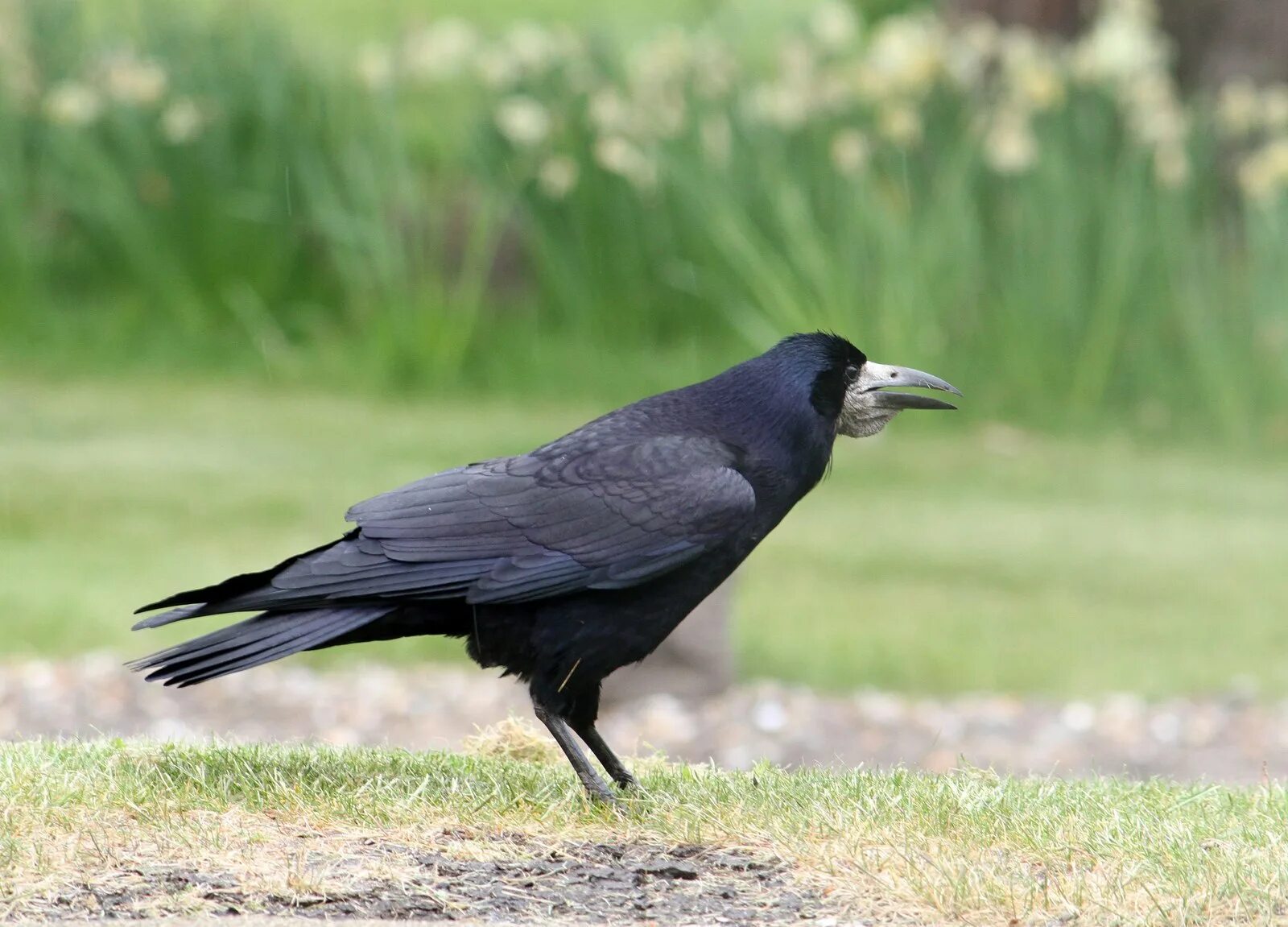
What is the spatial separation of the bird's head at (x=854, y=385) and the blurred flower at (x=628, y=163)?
4.48m

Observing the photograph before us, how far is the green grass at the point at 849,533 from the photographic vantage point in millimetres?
6230

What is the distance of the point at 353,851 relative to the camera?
3.10m

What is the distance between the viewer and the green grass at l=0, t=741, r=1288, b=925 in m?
2.91

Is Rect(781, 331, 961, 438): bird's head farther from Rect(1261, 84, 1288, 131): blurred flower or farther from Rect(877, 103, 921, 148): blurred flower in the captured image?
Rect(1261, 84, 1288, 131): blurred flower

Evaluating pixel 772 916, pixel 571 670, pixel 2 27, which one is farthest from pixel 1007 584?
pixel 2 27

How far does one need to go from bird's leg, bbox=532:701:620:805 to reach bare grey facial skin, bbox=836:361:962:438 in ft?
2.93

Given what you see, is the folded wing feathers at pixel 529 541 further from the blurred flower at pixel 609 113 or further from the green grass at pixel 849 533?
the blurred flower at pixel 609 113

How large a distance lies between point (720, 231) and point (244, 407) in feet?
7.78

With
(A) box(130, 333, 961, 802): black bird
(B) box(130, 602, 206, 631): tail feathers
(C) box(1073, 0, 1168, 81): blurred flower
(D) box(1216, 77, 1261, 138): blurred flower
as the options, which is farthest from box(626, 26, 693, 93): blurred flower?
(B) box(130, 602, 206, 631): tail feathers

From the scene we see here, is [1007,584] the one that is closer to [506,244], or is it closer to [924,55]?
[924,55]

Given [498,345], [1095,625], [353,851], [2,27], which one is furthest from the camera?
[2,27]

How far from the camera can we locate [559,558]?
135 inches

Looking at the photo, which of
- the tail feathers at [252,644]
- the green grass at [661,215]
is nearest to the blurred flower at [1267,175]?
the green grass at [661,215]

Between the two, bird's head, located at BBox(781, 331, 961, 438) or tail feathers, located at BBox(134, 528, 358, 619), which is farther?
bird's head, located at BBox(781, 331, 961, 438)
